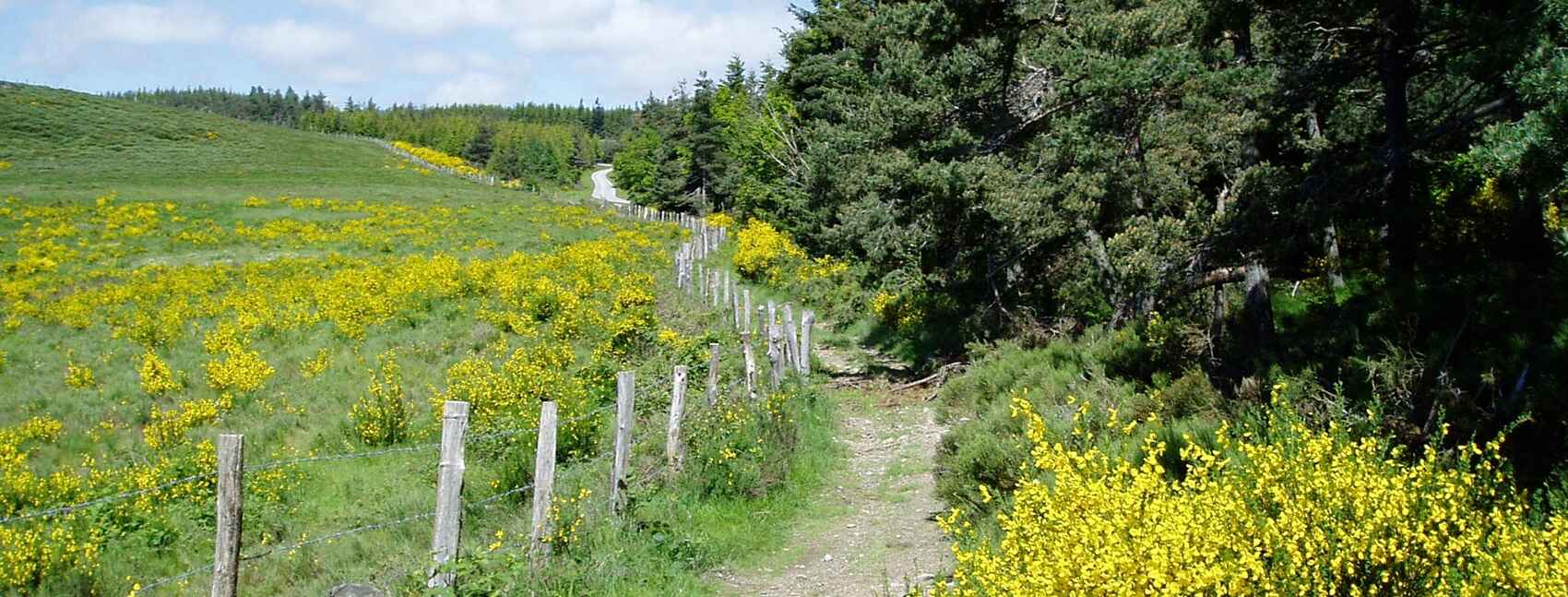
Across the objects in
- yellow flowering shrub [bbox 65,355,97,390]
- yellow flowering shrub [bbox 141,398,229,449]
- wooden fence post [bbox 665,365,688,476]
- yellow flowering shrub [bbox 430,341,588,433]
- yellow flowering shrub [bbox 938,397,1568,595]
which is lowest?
yellow flowering shrub [bbox 65,355,97,390]

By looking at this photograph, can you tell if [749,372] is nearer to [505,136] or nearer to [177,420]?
[177,420]

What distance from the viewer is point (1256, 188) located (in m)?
8.21

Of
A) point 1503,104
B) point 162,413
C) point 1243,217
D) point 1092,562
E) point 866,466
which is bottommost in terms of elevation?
point 162,413

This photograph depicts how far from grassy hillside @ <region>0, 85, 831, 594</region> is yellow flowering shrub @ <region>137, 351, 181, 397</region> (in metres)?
Answer: 0.06

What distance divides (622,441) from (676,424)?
110cm

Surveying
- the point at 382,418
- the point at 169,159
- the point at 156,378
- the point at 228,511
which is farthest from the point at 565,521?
the point at 169,159

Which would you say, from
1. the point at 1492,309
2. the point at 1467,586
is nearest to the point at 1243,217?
the point at 1492,309

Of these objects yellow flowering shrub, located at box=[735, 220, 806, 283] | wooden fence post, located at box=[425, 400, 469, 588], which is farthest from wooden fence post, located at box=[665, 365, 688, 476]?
yellow flowering shrub, located at box=[735, 220, 806, 283]

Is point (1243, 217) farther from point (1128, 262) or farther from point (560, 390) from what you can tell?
point (560, 390)

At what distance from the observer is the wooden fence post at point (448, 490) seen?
18.8ft

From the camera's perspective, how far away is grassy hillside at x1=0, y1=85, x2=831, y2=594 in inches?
309

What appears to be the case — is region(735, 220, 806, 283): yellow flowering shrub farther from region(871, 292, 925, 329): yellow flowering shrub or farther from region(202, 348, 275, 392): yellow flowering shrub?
region(202, 348, 275, 392): yellow flowering shrub

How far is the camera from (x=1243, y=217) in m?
8.17

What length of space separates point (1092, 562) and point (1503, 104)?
222 inches
